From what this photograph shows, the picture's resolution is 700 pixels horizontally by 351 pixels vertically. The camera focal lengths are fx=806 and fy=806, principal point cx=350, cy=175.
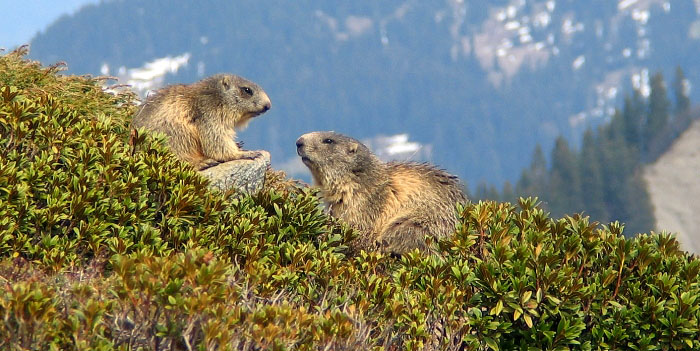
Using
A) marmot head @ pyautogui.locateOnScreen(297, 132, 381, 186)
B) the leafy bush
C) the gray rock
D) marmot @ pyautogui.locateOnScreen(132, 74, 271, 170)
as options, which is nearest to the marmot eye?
marmot @ pyautogui.locateOnScreen(132, 74, 271, 170)

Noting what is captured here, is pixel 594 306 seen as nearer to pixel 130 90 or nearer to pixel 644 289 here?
pixel 644 289

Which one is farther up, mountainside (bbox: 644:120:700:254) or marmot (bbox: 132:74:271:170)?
mountainside (bbox: 644:120:700:254)

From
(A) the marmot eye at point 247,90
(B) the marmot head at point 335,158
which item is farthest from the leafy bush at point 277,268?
(A) the marmot eye at point 247,90

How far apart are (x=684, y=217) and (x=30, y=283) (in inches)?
7649

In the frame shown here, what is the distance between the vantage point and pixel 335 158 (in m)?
15.4

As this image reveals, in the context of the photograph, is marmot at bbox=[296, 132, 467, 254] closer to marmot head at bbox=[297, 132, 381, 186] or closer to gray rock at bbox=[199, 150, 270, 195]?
marmot head at bbox=[297, 132, 381, 186]

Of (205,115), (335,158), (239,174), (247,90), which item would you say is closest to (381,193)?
(335,158)

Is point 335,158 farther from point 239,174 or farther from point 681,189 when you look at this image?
point 681,189

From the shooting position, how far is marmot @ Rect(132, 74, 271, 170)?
14312 mm

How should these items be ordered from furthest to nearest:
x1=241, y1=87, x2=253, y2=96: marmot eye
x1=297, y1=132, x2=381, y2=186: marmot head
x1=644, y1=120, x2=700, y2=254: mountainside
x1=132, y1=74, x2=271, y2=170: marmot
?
1. x1=644, y1=120, x2=700, y2=254: mountainside
2. x1=241, y1=87, x2=253, y2=96: marmot eye
3. x1=297, y1=132, x2=381, y2=186: marmot head
4. x1=132, y1=74, x2=271, y2=170: marmot

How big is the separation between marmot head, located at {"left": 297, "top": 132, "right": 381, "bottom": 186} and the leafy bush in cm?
399

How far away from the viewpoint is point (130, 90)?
61.3 ft

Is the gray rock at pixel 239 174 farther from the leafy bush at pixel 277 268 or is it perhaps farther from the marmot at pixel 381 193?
the leafy bush at pixel 277 268

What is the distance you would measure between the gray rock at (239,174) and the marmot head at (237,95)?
144 cm
